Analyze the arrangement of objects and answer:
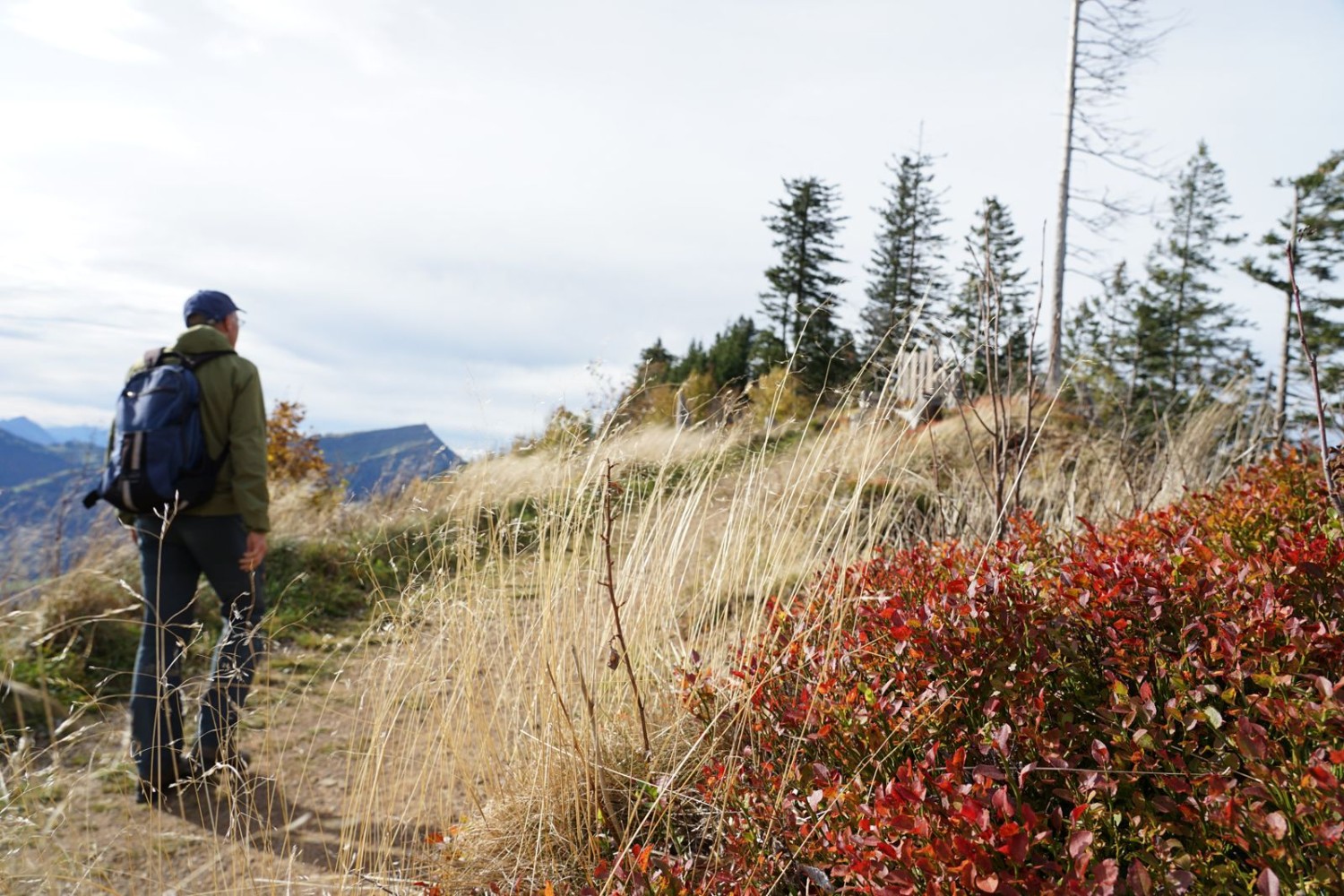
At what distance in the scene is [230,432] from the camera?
11.3 ft

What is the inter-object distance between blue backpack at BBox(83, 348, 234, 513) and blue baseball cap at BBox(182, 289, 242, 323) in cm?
24

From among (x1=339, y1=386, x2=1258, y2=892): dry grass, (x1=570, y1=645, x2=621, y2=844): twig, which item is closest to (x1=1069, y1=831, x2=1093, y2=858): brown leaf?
(x1=339, y1=386, x2=1258, y2=892): dry grass

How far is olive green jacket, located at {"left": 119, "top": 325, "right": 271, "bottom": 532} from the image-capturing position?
3.41m

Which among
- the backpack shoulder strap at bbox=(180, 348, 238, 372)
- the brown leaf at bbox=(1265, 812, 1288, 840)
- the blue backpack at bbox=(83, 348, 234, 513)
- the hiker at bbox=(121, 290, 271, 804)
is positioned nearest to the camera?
the brown leaf at bbox=(1265, 812, 1288, 840)

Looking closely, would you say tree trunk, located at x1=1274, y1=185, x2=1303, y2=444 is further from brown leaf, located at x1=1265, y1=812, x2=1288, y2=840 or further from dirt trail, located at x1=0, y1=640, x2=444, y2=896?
dirt trail, located at x1=0, y1=640, x2=444, y2=896

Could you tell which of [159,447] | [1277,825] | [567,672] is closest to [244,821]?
[159,447]

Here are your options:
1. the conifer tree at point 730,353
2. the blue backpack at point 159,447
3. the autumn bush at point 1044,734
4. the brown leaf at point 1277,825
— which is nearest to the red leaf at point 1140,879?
the autumn bush at point 1044,734

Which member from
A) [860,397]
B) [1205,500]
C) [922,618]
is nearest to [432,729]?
[922,618]

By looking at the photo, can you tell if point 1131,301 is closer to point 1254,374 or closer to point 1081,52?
point 1081,52

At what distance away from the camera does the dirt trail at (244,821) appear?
5.90ft

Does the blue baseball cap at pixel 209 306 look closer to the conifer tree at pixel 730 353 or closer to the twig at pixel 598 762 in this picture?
the twig at pixel 598 762

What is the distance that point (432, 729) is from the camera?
2.43 m

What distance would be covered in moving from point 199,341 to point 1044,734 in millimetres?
3495

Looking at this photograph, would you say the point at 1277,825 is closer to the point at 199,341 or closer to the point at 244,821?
the point at 244,821
